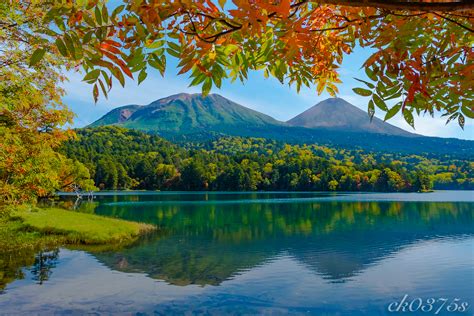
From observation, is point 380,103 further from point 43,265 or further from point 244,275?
point 43,265

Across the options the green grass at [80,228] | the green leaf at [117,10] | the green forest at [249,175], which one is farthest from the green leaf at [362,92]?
the green forest at [249,175]

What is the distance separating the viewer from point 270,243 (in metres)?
37.7

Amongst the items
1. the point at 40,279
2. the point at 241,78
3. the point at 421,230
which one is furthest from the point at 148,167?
the point at 241,78

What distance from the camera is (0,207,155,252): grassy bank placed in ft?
102

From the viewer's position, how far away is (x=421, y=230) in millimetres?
45750

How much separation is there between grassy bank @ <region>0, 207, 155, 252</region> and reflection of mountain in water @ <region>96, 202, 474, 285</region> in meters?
3.26

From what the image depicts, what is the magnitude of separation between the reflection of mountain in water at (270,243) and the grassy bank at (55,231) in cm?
326

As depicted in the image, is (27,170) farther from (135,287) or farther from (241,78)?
(241,78)

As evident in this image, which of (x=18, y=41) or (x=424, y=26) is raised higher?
(x=18, y=41)

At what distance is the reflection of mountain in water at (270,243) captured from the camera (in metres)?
26.6

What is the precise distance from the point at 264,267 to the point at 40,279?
14225 mm

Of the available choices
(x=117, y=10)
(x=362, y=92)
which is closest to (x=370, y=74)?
(x=362, y=92)

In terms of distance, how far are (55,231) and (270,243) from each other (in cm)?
1995

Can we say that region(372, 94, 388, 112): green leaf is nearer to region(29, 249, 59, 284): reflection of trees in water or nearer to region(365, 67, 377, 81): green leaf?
region(365, 67, 377, 81): green leaf
